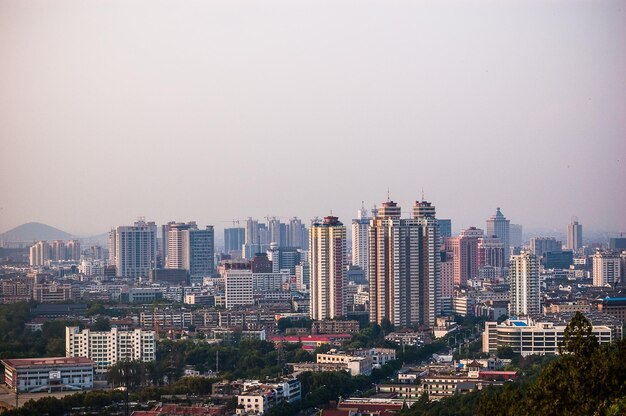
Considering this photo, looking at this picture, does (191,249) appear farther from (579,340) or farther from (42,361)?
(579,340)

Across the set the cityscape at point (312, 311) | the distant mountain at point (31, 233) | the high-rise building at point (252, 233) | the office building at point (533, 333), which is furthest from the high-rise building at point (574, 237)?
the high-rise building at point (252, 233)

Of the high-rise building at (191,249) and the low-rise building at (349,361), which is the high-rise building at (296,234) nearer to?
the high-rise building at (191,249)

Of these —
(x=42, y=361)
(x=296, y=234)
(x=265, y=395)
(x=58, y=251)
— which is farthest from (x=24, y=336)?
(x=296, y=234)

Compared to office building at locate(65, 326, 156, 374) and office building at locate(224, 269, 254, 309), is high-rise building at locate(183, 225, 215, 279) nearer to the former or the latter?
office building at locate(224, 269, 254, 309)

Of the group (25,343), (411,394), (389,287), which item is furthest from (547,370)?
(389,287)

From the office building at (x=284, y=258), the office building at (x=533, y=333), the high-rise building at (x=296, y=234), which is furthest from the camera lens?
the high-rise building at (x=296, y=234)
